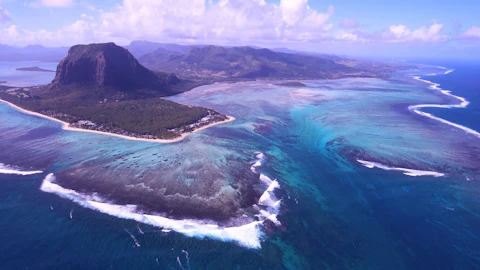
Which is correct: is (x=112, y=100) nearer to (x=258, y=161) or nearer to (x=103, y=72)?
(x=103, y=72)

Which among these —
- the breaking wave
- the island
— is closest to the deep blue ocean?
the breaking wave

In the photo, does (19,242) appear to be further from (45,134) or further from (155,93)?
(155,93)

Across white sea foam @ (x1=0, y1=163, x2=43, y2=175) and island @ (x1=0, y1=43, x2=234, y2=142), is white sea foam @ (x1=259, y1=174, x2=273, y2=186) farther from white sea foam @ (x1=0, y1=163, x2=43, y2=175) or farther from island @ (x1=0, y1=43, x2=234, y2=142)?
white sea foam @ (x1=0, y1=163, x2=43, y2=175)

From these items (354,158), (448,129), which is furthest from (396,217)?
(448,129)

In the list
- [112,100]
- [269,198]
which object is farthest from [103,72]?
[269,198]

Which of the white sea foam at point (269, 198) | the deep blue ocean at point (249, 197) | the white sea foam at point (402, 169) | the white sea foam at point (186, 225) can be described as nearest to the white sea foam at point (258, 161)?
the deep blue ocean at point (249, 197)

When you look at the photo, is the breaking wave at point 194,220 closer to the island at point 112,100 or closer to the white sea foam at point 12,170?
the white sea foam at point 12,170
